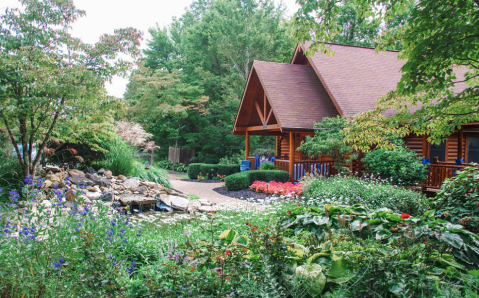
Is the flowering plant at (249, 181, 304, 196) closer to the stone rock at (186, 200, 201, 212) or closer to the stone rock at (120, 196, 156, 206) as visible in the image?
the stone rock at (186, 200, 201, 212)

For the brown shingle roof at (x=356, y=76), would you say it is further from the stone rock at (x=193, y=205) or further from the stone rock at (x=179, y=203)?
the stone rock at (x=179, y=203)

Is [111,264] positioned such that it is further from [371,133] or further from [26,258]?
[371,133]

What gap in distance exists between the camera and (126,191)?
9102 millimetres

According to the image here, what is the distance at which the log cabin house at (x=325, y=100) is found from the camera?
11547 mm

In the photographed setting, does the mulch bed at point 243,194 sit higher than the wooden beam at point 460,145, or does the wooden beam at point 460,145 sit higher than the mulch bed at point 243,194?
the wooden beam at point 460,145

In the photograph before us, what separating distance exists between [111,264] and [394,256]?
238cm

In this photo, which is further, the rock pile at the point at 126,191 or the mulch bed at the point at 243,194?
the mulch bed at the point at 243,194

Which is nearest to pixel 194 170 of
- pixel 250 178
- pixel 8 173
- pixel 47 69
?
pixel 250 178

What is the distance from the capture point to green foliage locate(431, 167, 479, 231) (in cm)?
409

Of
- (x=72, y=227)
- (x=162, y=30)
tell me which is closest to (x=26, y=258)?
(x=72, y=227)

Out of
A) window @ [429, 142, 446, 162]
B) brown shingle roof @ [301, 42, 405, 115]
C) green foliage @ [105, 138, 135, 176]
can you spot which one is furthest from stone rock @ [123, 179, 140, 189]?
window @ [429, 142, 446, 162]

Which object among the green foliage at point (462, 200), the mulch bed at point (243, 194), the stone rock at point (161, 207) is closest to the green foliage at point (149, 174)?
the mulch bed at point (243, 194)

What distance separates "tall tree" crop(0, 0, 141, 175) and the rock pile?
1.55 meters

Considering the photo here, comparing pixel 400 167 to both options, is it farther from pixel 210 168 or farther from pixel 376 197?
pixel 210 168
